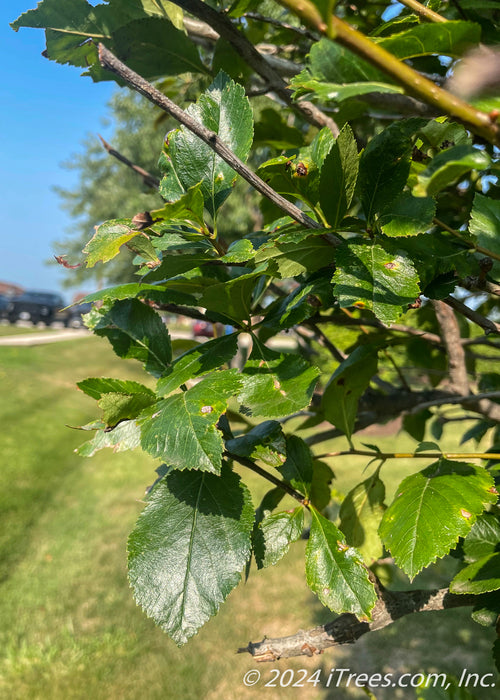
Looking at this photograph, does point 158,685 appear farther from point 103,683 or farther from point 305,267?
point 305,267

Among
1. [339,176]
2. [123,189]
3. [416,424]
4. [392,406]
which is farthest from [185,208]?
[123,189]

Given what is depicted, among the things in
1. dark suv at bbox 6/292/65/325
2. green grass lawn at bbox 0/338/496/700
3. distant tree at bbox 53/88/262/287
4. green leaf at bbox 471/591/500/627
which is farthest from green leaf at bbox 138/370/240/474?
dark suv at bbox 6/292/65/325

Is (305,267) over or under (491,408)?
over

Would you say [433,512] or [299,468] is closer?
[433,512]

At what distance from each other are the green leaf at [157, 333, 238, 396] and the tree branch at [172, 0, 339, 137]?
368 millimetres

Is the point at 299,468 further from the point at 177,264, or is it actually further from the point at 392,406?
the point at 392,406

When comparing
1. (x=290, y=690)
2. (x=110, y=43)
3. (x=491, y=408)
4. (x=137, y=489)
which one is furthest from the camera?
(x=137, y=489)

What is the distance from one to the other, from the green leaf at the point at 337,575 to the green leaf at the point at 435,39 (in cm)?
55

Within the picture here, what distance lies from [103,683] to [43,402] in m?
5.13

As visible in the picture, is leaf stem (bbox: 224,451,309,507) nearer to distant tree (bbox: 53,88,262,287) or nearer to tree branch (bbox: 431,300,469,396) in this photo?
tree branch (bbox: 431,300,469,396)

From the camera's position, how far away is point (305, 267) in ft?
1.98

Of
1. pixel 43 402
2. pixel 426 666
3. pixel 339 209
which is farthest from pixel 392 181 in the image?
pixel 43 402

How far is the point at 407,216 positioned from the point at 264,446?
12.9 inches

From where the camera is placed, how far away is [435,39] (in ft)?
1.24
